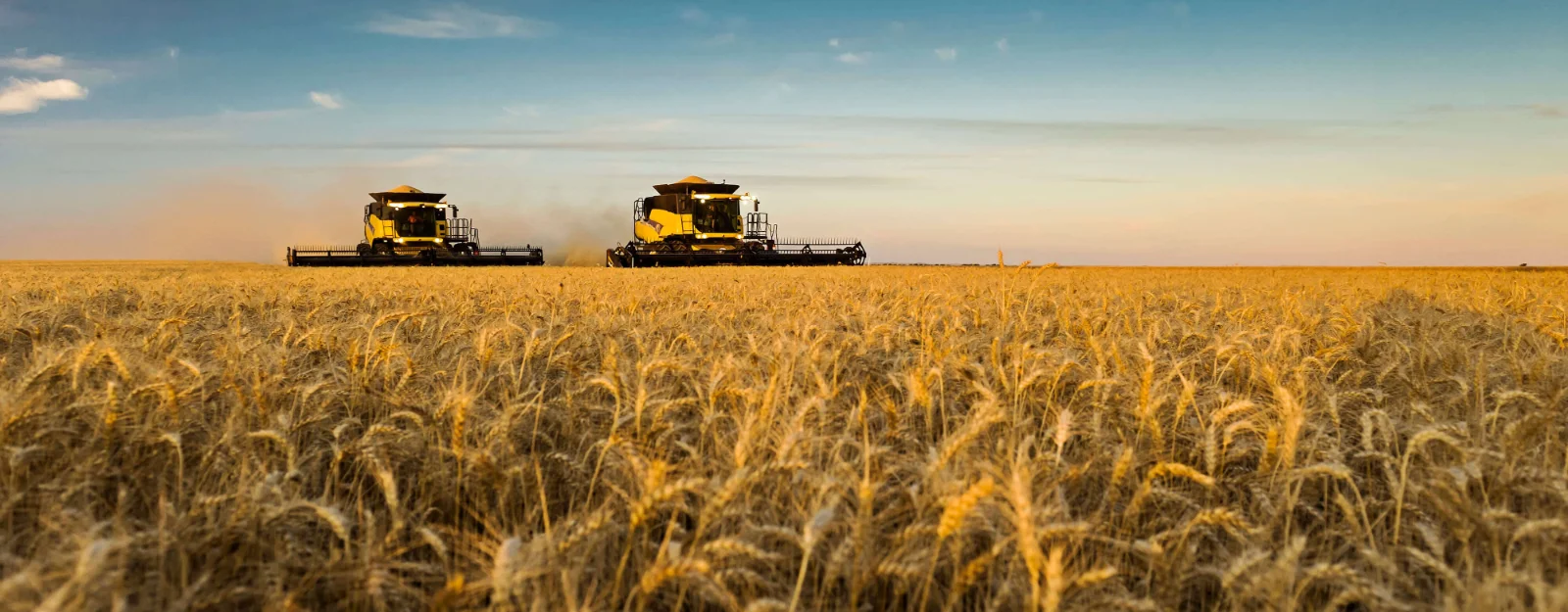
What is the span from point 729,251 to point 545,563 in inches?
1110

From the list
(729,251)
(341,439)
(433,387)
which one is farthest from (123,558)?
(729,251)

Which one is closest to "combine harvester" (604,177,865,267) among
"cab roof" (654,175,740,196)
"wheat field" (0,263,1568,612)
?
"cab roof" (654,175,740,196)

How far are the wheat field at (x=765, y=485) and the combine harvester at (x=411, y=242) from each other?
2805 centimetres

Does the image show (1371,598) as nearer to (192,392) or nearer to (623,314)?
(192,392)

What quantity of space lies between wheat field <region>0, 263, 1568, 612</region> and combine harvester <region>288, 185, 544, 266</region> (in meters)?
28.0

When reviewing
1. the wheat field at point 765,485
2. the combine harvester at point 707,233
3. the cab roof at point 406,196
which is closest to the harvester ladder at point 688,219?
the combine harvester at point 707,233

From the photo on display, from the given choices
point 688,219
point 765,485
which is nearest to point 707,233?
point 688,219

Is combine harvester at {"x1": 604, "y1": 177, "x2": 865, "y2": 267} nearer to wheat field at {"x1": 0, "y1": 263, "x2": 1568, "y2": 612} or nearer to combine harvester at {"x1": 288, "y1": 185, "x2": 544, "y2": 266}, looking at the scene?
combine harvester at {"x1": 288, "y1": 185, "x2": 544, "y2": 266}

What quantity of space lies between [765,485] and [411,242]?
32.7m

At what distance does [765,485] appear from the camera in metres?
2.04

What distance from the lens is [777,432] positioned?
221 centimetres

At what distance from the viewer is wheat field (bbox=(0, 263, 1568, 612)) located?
151 centimetres

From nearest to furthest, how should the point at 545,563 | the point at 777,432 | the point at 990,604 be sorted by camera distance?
1. the point at 545,563
2. the point at 990,604
3. the point at 777,432

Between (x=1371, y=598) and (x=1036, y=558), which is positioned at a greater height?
(x=1036, y=558)
